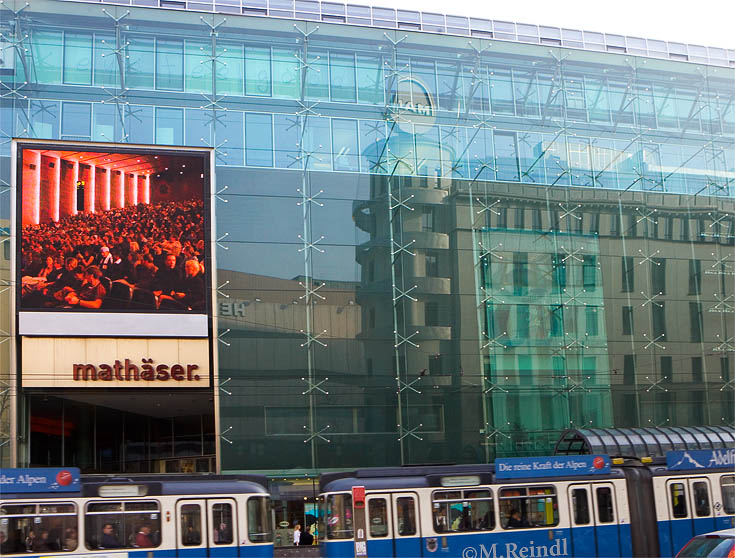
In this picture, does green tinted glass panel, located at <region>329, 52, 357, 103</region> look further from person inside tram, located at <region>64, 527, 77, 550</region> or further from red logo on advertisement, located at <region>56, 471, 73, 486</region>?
person inside tram, located at <region>64, 527, 77, 550</region>

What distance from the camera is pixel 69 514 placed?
17.7 meters

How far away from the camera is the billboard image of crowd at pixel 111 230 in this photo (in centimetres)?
2833

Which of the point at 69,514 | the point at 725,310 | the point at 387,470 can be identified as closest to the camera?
the point at 69,514

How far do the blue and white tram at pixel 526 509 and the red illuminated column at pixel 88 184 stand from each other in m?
13.8

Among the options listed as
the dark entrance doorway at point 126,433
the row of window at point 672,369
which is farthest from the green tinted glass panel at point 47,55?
the row of window at point 672,369

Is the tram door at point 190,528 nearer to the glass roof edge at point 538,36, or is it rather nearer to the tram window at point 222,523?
the tram window at point 222,523

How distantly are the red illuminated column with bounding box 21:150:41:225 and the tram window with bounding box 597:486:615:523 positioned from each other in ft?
62.8

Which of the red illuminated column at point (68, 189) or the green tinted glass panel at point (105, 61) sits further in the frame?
the green tinted glass panel at point (105, 61)

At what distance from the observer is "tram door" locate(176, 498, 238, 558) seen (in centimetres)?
1820

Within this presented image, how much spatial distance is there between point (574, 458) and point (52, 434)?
1953cm

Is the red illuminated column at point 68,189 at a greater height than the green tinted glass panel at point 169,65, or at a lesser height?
lesser

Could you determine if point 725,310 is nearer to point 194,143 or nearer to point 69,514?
point 194,143

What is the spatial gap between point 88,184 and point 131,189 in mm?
1376

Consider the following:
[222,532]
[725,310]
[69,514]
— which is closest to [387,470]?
[222,532]
